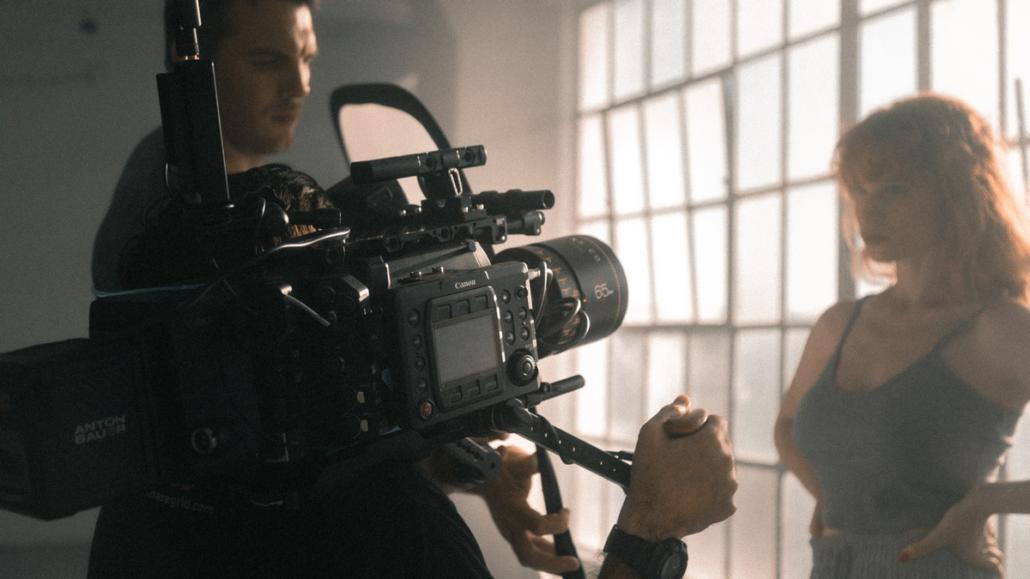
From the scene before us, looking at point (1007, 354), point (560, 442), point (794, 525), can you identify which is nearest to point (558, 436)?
point (560, 442)

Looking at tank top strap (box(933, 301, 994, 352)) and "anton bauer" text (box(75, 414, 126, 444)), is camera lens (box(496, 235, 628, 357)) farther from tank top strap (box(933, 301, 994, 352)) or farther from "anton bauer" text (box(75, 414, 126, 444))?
tank top strap (box(933, 301, 994, 352))

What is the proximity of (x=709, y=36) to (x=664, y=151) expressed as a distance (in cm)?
17

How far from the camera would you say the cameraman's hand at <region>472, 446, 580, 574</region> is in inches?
27.9

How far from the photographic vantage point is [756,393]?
3.72ft

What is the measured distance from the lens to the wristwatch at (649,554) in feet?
→ 1.71

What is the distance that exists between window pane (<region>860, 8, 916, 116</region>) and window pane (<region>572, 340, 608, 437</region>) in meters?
0.54

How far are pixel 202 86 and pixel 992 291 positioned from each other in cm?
73

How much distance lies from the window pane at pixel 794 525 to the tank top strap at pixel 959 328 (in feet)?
1.11

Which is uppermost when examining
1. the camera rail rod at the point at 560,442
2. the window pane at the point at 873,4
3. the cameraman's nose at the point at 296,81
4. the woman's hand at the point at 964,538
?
the window pane at the point at 873,4

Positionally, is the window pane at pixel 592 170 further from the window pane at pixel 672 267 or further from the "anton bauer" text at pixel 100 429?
the "anton bauer" text at pixel 100 429

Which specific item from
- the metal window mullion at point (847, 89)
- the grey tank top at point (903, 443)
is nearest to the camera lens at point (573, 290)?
the grey tank top at point (903, 443)

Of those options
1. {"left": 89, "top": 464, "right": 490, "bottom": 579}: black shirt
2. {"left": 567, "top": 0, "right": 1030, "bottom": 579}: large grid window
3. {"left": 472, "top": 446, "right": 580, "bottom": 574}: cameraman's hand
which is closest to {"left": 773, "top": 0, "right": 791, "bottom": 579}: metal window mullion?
{"left": 567, "top": 0, "right": 1030, "bottom": 579}: large grid window

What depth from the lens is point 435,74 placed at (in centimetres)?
118

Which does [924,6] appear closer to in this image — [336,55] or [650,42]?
[650,42]
